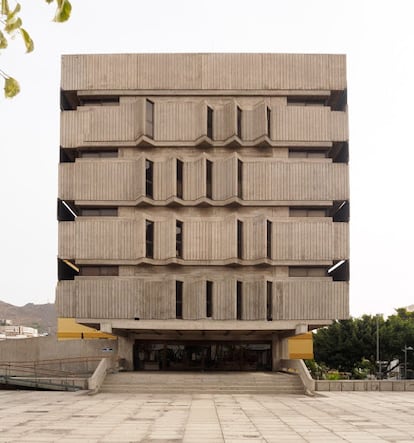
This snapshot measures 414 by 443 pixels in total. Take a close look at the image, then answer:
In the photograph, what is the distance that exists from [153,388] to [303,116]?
21.3 meters

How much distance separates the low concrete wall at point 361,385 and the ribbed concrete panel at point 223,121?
59.1 ft

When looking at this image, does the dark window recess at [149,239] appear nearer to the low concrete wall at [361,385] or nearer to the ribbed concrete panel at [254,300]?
the ribbed concrete panel at [254,300]

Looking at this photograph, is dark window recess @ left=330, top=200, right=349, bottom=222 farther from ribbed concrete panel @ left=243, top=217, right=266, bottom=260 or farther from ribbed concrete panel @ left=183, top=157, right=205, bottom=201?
ribbed concrete panel @ left=183, top=157, right=205, bottom=201

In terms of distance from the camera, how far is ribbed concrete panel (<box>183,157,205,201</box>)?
132 feet

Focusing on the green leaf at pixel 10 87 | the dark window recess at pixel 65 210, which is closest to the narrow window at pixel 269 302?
the dark window recess at pixel 65 210

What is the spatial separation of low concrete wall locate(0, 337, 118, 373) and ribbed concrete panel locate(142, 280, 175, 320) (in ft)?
25.5

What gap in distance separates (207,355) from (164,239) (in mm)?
9658

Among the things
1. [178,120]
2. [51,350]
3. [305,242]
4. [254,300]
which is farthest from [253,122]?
[51,350]

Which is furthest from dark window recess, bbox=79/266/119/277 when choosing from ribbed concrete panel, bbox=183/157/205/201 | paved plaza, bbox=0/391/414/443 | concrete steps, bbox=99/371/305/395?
paved plaza, bbox=0/391/414/443

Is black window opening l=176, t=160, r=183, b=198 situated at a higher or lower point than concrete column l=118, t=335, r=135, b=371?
higher

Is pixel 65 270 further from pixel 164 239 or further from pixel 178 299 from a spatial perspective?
pixel 178 299

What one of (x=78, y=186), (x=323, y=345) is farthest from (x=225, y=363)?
(x=323, y=345)

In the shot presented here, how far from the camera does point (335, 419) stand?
20750 millimetres

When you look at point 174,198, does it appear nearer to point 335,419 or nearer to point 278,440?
point 335,419
